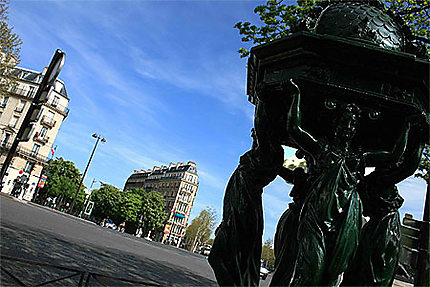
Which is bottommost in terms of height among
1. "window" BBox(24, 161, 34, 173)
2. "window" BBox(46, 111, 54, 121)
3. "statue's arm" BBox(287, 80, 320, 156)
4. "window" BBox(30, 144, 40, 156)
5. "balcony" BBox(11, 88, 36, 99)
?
"statue's arm" BBox(287, 80, 320, 156)

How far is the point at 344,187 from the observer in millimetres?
1952

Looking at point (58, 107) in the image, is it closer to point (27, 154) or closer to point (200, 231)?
point (27, 154)

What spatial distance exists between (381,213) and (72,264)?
5.87 m

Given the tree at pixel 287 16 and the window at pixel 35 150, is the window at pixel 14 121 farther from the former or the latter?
the tree at pixel 287 16

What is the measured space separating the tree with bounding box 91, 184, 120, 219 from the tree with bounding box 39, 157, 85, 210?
7189 mm

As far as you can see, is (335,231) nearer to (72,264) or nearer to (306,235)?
(306,235)

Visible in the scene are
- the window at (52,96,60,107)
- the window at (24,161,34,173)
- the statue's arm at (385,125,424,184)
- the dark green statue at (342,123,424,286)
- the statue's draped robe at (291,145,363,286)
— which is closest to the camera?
the statue's draped robe at (291,145,363,286)

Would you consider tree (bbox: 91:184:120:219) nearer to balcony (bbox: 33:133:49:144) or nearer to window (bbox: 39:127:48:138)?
balcony (bbox: 33:133:49:144)

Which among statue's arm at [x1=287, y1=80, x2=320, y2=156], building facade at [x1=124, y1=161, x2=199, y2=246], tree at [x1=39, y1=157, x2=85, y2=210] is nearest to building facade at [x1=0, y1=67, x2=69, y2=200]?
tree at [x1=39, y1=157, x2=85, y2=210]

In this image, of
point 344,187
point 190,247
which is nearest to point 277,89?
point 344,187

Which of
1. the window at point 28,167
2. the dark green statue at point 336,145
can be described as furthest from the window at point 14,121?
the dark green statue at point 336,145

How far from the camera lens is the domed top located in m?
2.25

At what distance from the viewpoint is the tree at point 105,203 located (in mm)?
70938

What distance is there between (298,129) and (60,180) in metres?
66.3
